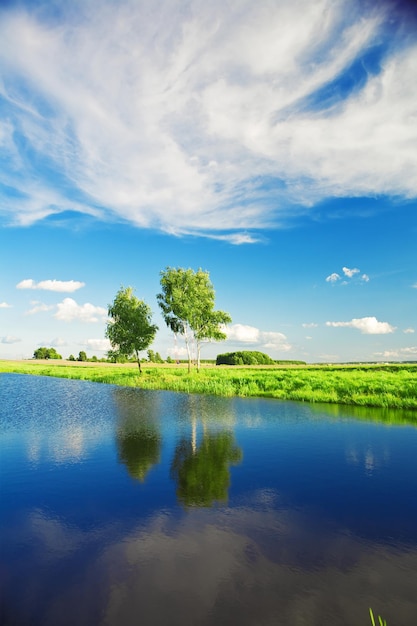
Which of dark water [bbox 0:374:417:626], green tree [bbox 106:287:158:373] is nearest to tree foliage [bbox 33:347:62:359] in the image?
green tree [bbox 106:287:158:373]

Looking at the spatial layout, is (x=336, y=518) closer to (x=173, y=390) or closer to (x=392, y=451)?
(x=392, y=451)

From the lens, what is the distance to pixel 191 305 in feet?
187

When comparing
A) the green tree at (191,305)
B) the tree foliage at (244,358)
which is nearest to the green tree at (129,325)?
the green tree at (191,305)

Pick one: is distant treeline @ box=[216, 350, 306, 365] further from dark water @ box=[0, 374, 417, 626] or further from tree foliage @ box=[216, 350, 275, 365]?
dark water @ box=[0, 374, 417, 626]

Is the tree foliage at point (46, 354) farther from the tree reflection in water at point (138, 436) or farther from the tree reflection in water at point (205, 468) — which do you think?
the tree reflection in water at point (205, 468)

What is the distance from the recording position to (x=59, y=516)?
9336mm

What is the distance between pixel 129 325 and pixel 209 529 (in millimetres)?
50363

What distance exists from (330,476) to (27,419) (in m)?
19.5

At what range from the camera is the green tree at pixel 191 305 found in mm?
56500

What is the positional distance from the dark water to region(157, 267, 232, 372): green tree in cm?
3871

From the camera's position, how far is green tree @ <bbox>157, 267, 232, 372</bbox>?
56500mm

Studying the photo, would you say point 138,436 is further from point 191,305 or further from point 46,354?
point 46,354

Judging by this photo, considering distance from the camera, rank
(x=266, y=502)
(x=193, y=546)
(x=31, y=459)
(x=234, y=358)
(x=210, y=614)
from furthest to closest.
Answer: (x=234, y=358)
(x=31, y=459)
(x=266, y=502)
(x=193, y=546)
(x=210, y=614)

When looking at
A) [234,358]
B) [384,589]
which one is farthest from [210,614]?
[234,358]
